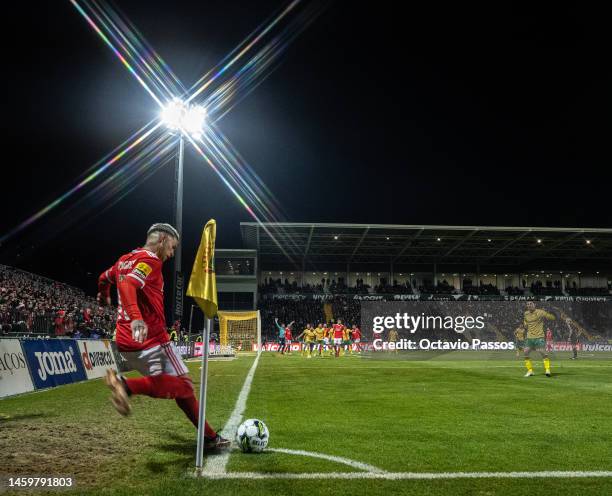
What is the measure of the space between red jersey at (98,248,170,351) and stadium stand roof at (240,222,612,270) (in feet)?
131

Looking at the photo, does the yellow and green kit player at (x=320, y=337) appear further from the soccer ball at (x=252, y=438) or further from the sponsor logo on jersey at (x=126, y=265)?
the sponsor logo on jersey at (x=126, y=265)

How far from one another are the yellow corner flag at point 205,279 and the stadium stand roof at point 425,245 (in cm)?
4004

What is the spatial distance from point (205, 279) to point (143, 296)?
675 millimetres

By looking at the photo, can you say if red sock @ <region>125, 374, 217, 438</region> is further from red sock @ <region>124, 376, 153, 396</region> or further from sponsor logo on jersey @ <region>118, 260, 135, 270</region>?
sponsor logo on jersey @ <region>118, 260, 135, 270</region>

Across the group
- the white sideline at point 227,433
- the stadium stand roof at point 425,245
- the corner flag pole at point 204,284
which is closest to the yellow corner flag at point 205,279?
the corner flag pole at point 204,284

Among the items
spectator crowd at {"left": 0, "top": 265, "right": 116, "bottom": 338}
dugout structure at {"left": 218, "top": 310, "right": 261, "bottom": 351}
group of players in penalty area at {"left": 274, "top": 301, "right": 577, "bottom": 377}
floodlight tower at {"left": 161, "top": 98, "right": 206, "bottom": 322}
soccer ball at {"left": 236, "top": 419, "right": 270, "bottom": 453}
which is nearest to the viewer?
soccer ball at {"left": 236, "top": 419, "right": 270, "bottom": 453}

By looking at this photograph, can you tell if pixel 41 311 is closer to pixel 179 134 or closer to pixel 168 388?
pixel 179 134

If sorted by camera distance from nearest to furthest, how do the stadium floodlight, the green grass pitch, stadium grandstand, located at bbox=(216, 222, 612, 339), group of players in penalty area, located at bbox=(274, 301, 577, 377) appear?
the green grass pitch → group of players in penalty area, located at bbox=(274, 301, 577, 377) → the stadium floodlight → stadium grandstand, located at bbox=(216, 222, 612, 339)

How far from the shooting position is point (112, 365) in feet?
57.6

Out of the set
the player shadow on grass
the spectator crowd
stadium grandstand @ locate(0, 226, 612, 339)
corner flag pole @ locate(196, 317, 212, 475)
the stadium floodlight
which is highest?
the stadium floodlight

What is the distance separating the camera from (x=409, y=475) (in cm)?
428

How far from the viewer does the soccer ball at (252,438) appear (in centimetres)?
504

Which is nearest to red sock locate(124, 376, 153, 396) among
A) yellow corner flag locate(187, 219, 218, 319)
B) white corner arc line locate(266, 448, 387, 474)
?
yellow corner flag locate(187, 219, 218, 319)

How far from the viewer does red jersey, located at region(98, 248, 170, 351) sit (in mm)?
4609
